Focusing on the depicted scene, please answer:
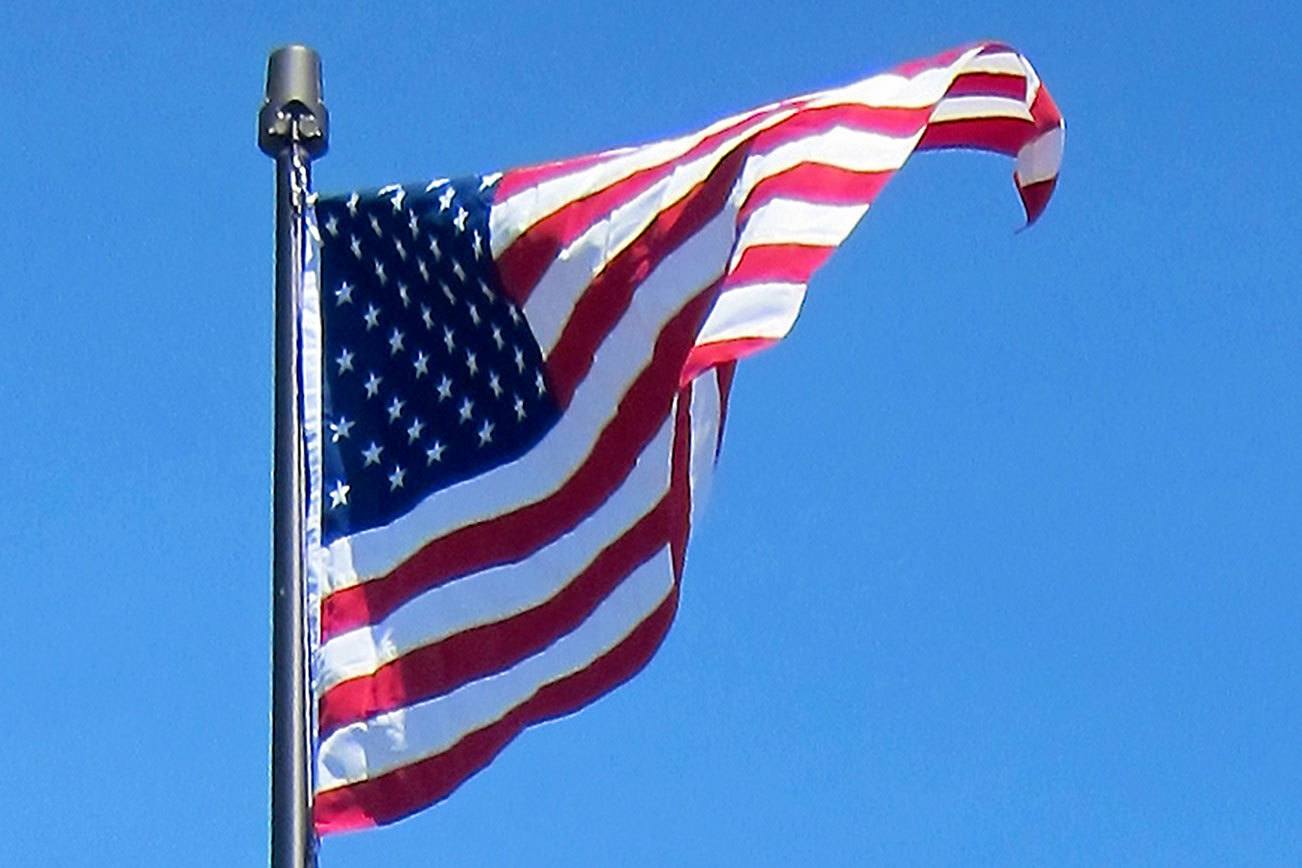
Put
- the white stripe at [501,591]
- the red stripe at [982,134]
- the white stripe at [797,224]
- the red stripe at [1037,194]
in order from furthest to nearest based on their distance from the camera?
the red stripe at [1037,194], the red stripe at [982,134], the white stripe at [797,224], the white stripe at [501,591]

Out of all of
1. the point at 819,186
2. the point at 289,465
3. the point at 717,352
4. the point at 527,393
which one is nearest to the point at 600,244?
the point at 527,393

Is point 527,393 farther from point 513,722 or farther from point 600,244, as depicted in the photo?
point 513,722

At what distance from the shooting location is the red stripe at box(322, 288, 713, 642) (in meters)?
9.51

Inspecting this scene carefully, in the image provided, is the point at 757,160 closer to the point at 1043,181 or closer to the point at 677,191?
the point at 677,191

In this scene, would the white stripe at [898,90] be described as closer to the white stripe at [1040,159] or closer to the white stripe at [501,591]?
the white stripe at [1040,159]

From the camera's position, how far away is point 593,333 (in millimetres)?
9945

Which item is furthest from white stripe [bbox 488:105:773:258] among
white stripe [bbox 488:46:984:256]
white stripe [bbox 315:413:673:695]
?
white stripe [bbox 315:413:673:695]

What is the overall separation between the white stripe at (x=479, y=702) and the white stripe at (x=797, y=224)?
1.28m

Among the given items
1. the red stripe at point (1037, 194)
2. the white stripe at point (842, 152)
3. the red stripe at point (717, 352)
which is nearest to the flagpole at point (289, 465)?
the red stripe at point (717, 352)

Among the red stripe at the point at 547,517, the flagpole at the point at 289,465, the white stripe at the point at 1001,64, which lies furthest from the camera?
the white stripe at the point at 1001,64

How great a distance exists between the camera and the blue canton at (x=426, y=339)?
1001 cm

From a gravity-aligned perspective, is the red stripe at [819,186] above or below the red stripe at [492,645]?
above

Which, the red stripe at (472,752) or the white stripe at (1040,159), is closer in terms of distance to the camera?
the red stripe at (472,752)

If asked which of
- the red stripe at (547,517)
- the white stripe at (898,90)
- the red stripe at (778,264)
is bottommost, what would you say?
the red stripe at (547,517)
